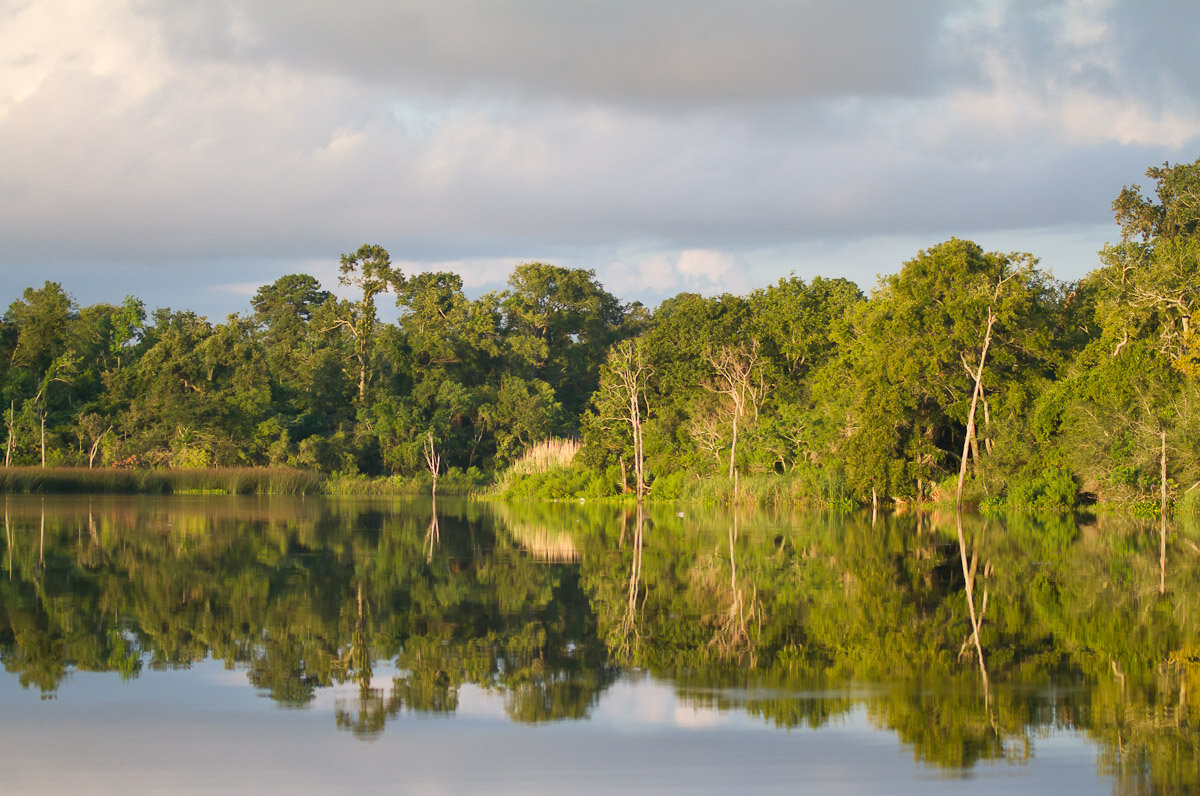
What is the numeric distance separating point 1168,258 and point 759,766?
106 feet

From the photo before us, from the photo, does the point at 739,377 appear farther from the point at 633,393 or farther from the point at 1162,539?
the point at 1162,539

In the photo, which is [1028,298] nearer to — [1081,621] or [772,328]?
[772,328]

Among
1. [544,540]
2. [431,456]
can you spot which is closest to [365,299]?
[431,456]

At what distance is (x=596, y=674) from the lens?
29.2 feet

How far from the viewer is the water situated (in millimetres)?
6414

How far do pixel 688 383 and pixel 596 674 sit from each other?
40.1m

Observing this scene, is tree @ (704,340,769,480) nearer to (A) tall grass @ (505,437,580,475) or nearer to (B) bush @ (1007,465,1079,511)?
(A) tall grass @ (505,437,580,475)

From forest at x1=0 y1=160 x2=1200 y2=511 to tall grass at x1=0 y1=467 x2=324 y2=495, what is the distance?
13.9 feet

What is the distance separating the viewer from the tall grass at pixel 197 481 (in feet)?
167

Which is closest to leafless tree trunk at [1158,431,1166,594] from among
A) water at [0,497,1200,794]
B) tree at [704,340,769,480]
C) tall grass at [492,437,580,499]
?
water at [0,497,1200,794]

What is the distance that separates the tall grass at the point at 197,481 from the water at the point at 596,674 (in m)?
35.1

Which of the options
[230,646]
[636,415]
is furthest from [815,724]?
[636,415]

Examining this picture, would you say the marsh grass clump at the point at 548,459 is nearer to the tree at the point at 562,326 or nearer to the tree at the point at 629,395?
the tree at the point at 629,395

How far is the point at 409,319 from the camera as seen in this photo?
219 feet
